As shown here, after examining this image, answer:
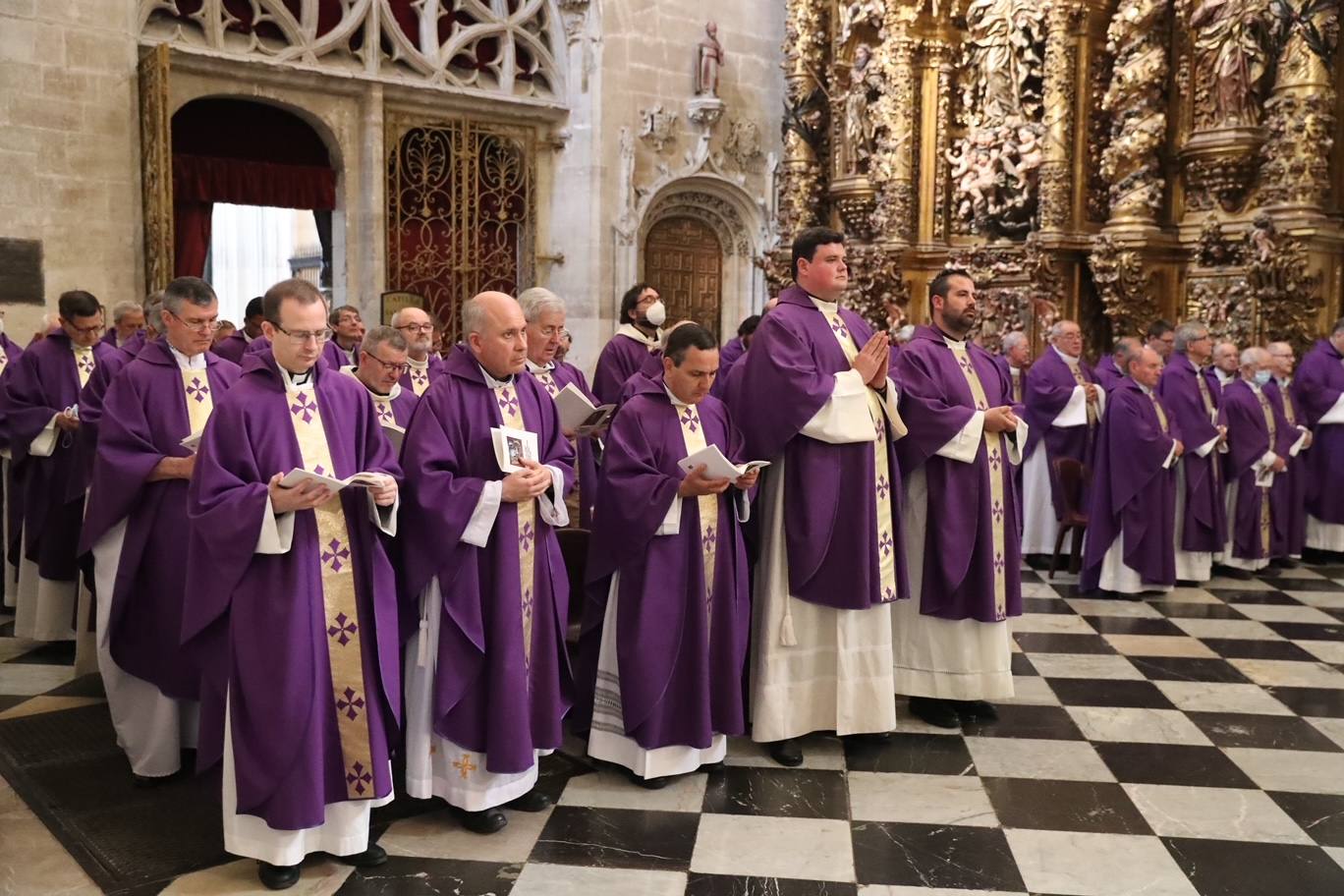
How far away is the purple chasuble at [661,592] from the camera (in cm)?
441

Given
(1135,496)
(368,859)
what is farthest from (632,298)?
(368,859)

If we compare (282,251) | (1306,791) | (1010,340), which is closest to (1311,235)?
(1010,340)

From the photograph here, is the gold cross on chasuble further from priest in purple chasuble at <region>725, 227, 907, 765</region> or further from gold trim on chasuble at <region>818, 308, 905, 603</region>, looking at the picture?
gold trim on chasuble at <region>818, 308, 905, 603</region>

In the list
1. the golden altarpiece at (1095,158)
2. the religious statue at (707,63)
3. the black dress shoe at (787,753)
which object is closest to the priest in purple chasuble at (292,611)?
the black dress shoe at (787,753)

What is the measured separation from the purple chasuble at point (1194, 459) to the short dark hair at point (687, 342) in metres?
5.11

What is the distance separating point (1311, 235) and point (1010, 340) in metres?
2.46

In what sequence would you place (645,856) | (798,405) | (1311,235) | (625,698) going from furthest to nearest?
(1311,235) < (798,405) < (625,698) < (645,856)

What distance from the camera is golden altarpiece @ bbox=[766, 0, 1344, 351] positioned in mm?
9531

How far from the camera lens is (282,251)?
19.3 metres

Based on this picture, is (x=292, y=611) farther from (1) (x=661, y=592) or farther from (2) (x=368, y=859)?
(1) (x=661, y=592)

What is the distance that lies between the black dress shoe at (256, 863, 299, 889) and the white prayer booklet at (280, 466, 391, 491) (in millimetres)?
1186

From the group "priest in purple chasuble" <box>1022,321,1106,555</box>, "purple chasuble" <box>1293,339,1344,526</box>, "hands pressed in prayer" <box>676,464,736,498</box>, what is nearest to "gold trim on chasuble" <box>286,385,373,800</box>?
"hands pressed in prayer" <box>676,464,736,498</box>

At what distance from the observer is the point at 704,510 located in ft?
15.0

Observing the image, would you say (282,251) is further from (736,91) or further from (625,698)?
(625,698)
